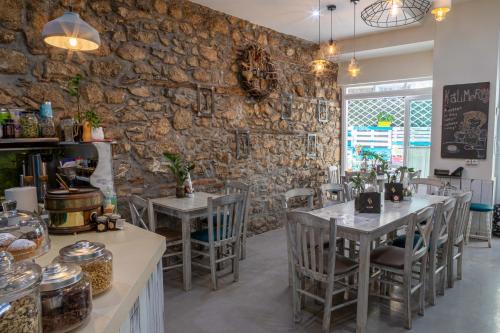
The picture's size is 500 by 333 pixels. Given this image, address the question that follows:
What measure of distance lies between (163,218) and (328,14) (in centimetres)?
347

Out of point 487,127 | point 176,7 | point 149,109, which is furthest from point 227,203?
point 487,127

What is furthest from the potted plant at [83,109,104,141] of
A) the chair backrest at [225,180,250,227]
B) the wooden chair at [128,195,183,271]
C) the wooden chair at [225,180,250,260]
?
the wooden chair at [225,180,250,260]

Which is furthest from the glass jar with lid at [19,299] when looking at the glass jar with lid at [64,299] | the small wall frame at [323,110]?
the small wall frame at [323,110]

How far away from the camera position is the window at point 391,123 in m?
5.72

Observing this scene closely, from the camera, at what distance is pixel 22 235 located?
1491 millimetres

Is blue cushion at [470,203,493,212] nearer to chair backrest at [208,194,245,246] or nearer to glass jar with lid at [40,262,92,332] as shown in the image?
chair backrest at [208,194,245,246]

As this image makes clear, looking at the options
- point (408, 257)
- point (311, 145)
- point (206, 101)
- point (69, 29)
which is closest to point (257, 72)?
point (206, 101)

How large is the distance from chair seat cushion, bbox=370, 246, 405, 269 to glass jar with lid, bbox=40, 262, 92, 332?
2226 millimetres

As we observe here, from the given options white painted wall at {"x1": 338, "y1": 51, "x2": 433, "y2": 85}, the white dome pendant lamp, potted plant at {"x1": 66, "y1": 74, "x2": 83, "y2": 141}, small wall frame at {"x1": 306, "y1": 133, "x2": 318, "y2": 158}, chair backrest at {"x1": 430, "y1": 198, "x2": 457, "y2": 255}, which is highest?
white painted wall at {"x1": 338, "y1": 51, "x2": 433, "y2": 85}

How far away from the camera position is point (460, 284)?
3213mm

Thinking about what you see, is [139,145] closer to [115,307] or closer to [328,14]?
[115,307]

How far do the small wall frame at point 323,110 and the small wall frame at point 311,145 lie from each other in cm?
37

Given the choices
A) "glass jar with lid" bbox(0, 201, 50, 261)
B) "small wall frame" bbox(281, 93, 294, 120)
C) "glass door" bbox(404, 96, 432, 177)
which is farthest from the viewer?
"glass door" bbox(404, 96, 432, 177)

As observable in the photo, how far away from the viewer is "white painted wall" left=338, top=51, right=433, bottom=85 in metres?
5.57
